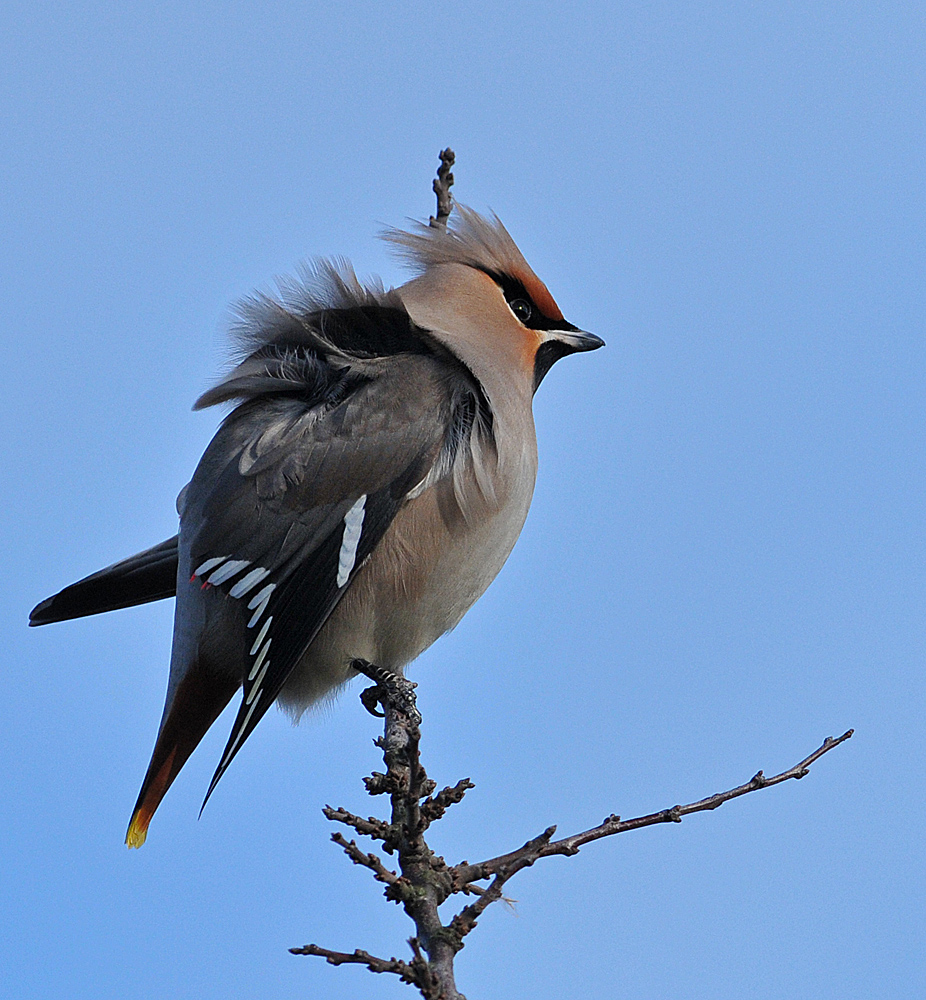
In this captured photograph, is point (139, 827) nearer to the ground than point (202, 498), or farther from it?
nearer to the ground

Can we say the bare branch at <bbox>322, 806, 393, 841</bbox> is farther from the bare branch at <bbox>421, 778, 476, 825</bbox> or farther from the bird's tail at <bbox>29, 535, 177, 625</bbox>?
the bird's tail at <bbox>29, 535, 177, 625</bbox>

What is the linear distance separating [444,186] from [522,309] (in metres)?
0.66

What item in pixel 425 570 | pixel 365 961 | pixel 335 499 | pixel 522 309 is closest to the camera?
pixel 365 961

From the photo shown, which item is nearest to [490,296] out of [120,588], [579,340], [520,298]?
[520,298]

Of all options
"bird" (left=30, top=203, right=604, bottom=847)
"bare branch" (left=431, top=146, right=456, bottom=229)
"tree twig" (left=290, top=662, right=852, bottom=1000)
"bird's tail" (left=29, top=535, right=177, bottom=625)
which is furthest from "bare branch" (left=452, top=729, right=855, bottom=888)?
"bare branch" (left=431, top=146, right=456, bottom=229)

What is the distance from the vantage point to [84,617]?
5.00 meters

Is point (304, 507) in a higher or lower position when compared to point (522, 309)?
lower

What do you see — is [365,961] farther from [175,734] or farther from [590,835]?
[175,734]

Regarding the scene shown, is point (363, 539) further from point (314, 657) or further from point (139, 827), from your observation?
point (139, 827)

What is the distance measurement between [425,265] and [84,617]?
1860 mm

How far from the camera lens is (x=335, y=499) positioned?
4078mm

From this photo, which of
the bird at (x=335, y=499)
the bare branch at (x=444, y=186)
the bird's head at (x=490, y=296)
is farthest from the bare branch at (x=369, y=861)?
the bare branch at (x=444, y=186)

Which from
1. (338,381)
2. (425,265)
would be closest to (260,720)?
(338,381)

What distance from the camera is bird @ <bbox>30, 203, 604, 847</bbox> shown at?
4.06 metres
